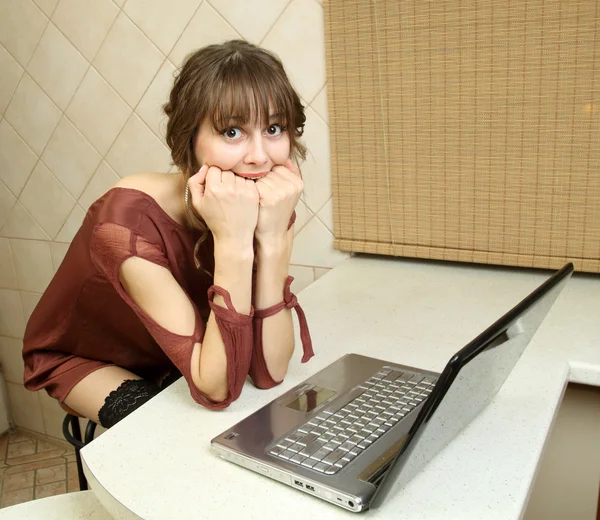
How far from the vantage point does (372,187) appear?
1606 mm

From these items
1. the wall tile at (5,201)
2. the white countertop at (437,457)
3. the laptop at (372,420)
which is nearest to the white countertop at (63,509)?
the white countertop at (437,457)

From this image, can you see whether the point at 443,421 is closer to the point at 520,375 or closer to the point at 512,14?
the point at 520,375

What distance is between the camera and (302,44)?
1.62 metres

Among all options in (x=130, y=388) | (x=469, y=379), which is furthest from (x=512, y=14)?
(x=130, y=388)

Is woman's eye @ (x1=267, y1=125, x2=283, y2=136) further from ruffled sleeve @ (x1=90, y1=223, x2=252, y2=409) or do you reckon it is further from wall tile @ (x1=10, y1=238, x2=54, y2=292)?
wall tile @ (x1=10, y1=238, x2=54, y2=292)

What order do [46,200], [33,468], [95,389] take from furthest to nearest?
[33,468] → [46,200] → [95,389]

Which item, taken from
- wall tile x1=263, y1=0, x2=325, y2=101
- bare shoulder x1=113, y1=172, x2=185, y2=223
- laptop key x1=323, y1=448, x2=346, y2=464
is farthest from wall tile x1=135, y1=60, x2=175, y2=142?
laptop key x1=323, y1=448, x2=346, y2=464

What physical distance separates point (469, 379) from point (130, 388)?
2.41 ft

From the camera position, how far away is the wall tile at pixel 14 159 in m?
2.19

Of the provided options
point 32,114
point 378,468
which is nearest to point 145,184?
point 378,468

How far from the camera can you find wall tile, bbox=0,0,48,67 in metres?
2.02

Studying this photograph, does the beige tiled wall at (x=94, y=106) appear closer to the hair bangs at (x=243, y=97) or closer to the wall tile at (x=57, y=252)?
the wall tile at (x=57, y=252)

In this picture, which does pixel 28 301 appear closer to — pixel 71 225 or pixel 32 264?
pixel 32 264

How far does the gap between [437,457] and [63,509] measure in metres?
0.57
